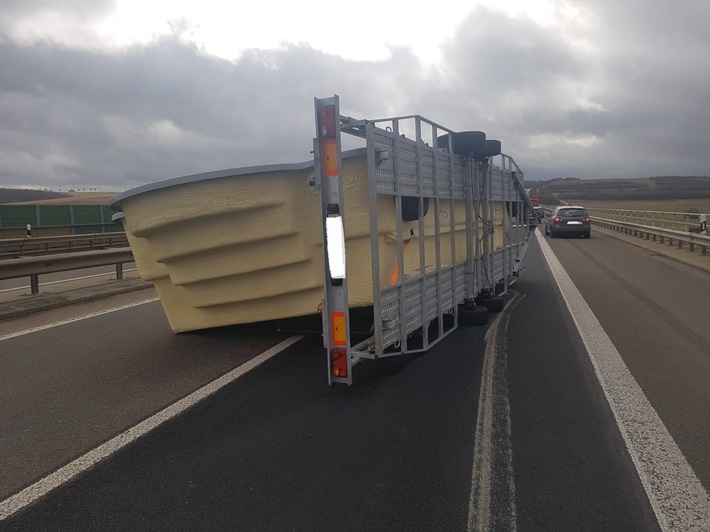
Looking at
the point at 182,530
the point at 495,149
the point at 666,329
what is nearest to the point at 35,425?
the point at 182,530

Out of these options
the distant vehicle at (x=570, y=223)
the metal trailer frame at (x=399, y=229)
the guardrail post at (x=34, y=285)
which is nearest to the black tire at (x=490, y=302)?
the metal trailer frame at (x=399, y=229)

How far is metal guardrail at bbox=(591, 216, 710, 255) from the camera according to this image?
18998mm

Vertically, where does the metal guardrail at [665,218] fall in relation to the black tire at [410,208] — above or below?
below

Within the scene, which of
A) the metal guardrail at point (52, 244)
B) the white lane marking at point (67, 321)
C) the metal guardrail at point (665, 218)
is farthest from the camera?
the metal guardrail at point (665, 218)

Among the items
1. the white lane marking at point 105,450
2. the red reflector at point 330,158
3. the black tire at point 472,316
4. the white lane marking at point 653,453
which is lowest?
the white lane marking at point 653,453

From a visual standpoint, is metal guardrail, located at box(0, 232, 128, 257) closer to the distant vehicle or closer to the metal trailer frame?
the metal trailer frame

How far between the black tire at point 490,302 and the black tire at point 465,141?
2737mm

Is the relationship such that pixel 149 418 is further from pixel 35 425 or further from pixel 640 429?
pixel 640 429

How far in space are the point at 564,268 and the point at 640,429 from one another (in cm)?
1258

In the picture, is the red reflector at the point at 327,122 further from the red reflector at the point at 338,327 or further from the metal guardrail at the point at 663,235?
the metal guardrail at the point at 663,235

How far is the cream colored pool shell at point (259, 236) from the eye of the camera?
5.77m

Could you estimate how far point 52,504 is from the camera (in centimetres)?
333

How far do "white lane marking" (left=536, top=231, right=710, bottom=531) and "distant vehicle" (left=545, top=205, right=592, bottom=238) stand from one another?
25.4m

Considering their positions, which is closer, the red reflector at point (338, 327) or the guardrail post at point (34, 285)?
the red reflector at point (338, 327)
